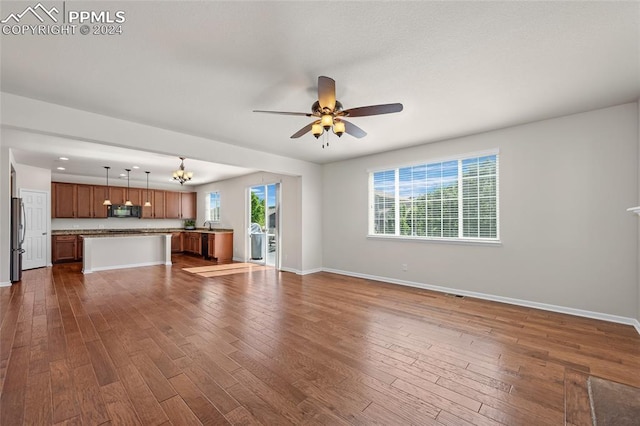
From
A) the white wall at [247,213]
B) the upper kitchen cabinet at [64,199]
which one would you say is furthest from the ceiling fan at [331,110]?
the upper kitchen cabinet at [64,199]

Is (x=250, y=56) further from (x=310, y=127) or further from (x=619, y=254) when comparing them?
(x=619, y=254)

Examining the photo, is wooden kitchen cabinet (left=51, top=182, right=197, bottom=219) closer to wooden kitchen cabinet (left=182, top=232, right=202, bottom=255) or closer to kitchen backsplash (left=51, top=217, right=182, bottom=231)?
kitchen backsplash (left=51, top=217, right=182, bottom=231)

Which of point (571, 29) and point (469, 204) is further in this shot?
point (469, 204)

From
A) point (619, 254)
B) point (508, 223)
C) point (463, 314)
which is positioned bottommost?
point (463, 314)

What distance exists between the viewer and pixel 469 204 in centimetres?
450

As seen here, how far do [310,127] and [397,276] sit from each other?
359 centimetres

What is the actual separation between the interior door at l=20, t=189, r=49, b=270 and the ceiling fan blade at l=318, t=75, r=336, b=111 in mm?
8186

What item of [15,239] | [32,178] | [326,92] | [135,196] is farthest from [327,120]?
[135,196]

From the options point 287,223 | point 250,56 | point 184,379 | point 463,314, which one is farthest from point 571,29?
point 287,223

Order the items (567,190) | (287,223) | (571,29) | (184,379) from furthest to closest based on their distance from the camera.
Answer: (287,223) → (567,190) → (184,379) → (571,29)

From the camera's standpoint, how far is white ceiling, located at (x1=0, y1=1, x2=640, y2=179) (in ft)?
6.00

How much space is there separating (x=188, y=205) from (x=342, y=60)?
9726 mm

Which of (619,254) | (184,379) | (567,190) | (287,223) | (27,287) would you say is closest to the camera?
(184,379)

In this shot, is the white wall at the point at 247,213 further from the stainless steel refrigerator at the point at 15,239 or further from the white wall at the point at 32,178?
the stainless steel refrigerator at the point at 15,239
